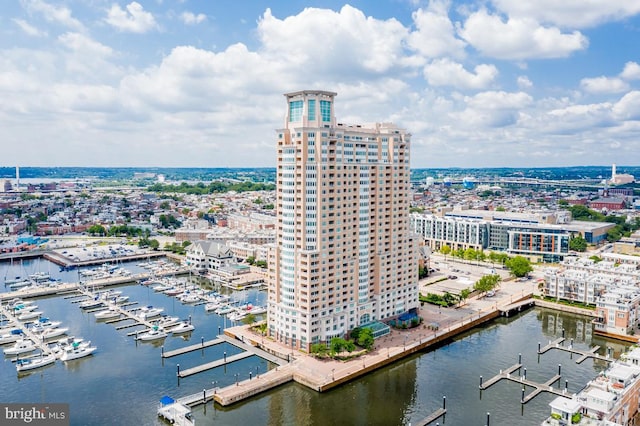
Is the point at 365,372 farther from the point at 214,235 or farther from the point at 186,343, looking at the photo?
the point at 214,235

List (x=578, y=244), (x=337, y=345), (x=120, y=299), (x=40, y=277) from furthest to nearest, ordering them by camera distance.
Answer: (x=578, y=244) < (x=40, y=277) < (x=120, y=299) < (x=337, y=345)

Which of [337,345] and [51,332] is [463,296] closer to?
[337,345]

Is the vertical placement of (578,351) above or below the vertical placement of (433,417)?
above

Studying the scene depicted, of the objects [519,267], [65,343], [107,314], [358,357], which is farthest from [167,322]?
[519,267]

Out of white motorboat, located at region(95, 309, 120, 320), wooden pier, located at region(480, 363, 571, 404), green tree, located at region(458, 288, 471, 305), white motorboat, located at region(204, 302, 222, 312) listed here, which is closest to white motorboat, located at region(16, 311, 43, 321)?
white motorboat, located at region(95, 309, 120, 320)

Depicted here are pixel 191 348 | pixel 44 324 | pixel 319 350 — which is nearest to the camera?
pixel 319 350

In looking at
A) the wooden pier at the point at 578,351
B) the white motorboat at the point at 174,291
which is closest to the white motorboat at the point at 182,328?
the white motorboat at the point at 174,291

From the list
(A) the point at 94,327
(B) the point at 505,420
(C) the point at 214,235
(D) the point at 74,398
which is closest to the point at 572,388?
(B) the point at 505,420
